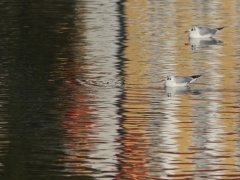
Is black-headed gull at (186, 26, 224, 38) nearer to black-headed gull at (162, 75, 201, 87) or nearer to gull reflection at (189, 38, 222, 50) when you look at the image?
gull reflection at (189, 38, 222, 50)

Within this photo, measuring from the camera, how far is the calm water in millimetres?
15875

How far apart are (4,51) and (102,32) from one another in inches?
242

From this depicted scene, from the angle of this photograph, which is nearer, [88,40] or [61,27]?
[88,40]

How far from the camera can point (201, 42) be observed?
109 ft

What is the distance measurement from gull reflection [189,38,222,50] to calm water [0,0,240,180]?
0.04 m

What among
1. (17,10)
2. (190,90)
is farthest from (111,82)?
(17,10)

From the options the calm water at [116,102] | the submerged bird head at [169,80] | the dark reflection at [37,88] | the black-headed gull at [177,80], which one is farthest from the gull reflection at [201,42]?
the submerged bird head at [169,80]

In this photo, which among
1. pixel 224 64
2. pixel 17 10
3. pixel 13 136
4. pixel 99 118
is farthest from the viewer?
pixel 17 10

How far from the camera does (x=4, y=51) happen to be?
98.7 feet

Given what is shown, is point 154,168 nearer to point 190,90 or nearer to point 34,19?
point 190,90

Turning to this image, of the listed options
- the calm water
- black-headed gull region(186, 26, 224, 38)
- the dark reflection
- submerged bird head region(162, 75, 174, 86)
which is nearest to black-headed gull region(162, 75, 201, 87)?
submerged bird head region(162, 75, 174, 86)

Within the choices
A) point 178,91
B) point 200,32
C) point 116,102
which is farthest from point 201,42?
point 116,102

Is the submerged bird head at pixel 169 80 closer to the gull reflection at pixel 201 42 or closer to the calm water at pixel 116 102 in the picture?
the calm water at pixel 116 102

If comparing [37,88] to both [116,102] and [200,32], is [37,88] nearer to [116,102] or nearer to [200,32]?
[116,102]
